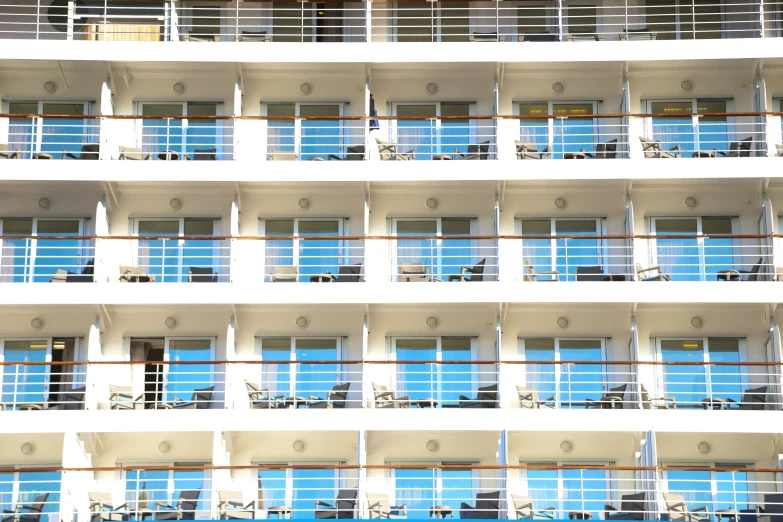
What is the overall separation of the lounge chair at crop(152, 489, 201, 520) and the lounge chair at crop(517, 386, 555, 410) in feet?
18.4

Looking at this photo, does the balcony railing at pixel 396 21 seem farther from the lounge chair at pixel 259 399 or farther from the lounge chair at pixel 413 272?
the lounge chair at pixel 259 399

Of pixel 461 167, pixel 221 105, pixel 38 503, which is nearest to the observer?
pixel 38 503

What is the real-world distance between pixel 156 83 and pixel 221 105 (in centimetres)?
125

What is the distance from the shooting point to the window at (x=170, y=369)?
22797 millimetres

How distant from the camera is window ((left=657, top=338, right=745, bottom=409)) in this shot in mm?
22656

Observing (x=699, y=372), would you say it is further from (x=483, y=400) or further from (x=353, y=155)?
(x=353, y=155)

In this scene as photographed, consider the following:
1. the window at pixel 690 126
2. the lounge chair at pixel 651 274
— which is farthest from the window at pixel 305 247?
the window at pixel 690 126

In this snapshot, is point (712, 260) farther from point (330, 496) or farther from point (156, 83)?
point (156, 83)

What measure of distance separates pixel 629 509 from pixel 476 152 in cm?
693

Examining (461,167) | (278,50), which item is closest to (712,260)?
(461,167)

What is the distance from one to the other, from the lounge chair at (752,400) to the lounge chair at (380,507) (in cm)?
573

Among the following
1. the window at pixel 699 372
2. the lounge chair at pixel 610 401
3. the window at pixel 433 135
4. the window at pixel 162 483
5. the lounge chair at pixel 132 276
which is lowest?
the window at pixel 162 483

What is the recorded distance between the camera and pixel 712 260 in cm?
2372

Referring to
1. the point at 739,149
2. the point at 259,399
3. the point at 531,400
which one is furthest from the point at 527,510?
the point at 739,149
